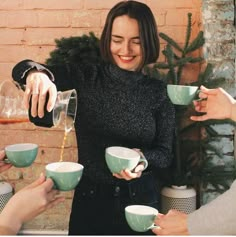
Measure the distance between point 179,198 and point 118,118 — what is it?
72 centimetres

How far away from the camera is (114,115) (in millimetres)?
1339

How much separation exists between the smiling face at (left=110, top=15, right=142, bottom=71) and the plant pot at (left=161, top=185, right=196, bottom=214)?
74cm

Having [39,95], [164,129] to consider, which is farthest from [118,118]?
[39,95]

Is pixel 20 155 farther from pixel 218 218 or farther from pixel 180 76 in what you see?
pixel 180 76

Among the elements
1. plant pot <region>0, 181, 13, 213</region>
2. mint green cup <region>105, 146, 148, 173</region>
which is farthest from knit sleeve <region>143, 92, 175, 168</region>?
plant pot <region>0, 181, 13, 213</region>

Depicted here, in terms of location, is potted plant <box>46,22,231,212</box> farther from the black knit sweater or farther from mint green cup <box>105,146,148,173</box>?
mint green cup <box>105,146,148,173</box>

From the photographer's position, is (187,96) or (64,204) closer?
(187,96)

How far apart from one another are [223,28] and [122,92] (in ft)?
2.56

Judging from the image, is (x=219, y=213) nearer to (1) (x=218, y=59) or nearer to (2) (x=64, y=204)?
(1) (x=218, y=59)

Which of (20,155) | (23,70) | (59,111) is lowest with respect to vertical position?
(20,155)

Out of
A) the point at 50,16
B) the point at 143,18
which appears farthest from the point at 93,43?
the point at 143,18

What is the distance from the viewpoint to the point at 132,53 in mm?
1366

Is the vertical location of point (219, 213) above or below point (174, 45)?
below

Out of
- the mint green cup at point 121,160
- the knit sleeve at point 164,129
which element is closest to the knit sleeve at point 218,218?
the mint green cup at point 121,160
